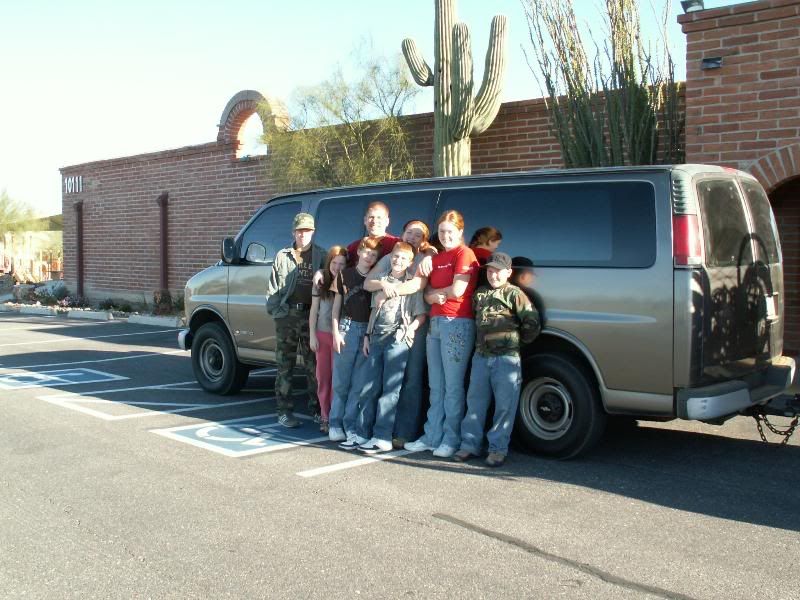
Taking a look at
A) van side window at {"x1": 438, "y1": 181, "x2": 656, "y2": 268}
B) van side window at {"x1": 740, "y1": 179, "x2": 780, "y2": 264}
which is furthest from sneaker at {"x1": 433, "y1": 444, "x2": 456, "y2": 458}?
van side window at {"x1": 740, "y1": 179, "x2": 780, "y2": 264}

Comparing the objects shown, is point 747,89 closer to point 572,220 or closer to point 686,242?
point 572,220

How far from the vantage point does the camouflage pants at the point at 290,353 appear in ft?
24.1

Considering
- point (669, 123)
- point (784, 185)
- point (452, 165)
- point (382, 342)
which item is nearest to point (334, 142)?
point (452, 165)

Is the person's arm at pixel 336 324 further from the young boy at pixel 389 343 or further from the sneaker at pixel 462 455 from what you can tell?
the sneaker at pixel 462 455

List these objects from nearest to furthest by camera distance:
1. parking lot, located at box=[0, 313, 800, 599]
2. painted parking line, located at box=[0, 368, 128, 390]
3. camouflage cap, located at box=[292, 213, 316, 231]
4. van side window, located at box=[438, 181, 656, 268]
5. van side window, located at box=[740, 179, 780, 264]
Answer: parking lot, located at box=[0, 313, 800, 599], van side window, located at box=[438, 181, 656, 268], van side window, located at box=[740, 179, 780, 264], camouflage cap, located at box=[292, 213, 316, 231], painted parking line, located at box=[0, 368, 128, 390]

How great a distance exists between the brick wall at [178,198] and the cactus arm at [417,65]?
1.21 m

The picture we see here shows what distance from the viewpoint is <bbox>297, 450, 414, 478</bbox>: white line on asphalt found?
582 centimetres

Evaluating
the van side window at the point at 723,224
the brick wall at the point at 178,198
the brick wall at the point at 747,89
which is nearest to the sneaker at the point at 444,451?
the van side window at the point at 723,224

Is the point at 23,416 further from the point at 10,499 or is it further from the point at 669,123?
the point at 669,123

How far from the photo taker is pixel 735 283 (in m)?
5.81

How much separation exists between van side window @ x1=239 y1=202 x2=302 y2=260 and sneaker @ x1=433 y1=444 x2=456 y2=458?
9.44ft

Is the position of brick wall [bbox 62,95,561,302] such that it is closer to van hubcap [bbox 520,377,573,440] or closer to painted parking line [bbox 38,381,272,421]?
painted parking line [bbox 38,381,272,421]

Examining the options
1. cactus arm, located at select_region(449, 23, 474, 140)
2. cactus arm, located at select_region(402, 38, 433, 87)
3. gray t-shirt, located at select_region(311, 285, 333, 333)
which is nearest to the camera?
gray t-shirt, located at select_region(311, 285, 333, 333)

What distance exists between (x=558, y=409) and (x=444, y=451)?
90 cm
